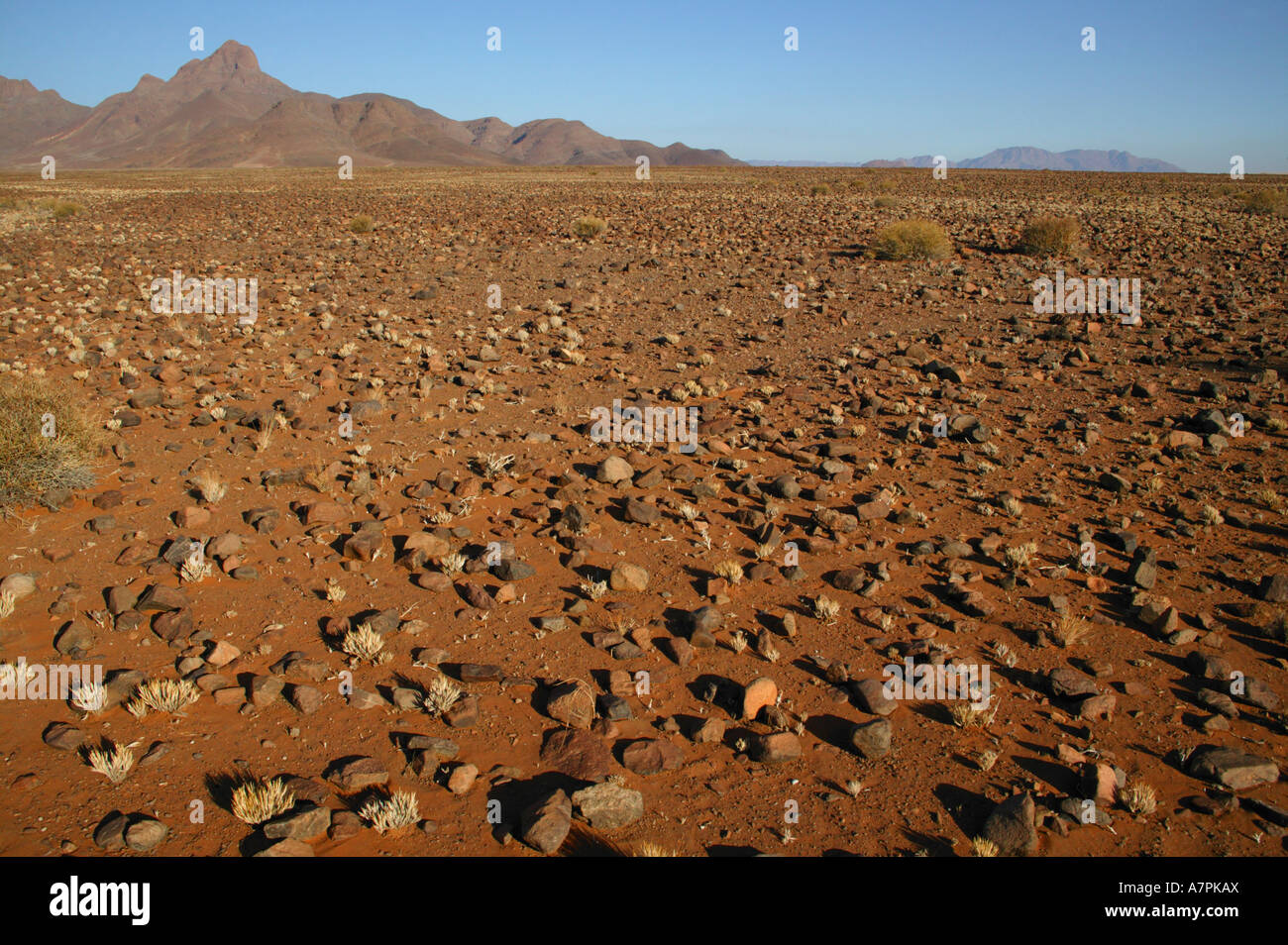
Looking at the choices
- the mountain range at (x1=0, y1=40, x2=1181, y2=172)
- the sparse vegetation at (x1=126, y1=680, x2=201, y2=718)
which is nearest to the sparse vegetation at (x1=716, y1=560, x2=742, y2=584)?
the sparse vegetation at (x1=126, y1=680, x2=201, y2=718)

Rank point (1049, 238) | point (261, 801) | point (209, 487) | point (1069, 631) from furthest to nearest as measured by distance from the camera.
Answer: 1. point (1049, 238)
2. point (209, 487)
3. point (1069, 631)
4. point (261, 801)

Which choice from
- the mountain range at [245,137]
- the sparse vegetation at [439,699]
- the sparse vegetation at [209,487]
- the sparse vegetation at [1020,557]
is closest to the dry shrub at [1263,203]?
the sparse vegetation at [1020,557]

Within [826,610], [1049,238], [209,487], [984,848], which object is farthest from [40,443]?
[1049,238]

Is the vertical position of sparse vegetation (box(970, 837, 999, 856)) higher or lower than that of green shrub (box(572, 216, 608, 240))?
lower

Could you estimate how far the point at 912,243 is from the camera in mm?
16688

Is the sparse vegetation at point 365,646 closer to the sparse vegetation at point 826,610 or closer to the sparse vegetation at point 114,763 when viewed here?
the sparse vegetation at point 114,763

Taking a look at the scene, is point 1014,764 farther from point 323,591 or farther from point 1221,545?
point 323,591

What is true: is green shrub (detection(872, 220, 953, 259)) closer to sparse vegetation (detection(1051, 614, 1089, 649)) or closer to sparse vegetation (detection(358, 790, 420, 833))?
sparse vegetation (detection(1051, 614, 1089, 649))

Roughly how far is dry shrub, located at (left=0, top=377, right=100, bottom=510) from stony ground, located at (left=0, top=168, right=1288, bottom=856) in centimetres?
20

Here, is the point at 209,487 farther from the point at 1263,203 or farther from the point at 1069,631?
the point at 1263,203

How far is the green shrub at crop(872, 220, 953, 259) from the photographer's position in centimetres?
1666

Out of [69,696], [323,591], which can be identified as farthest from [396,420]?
[69,696]

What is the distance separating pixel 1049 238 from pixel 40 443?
1927 cm
